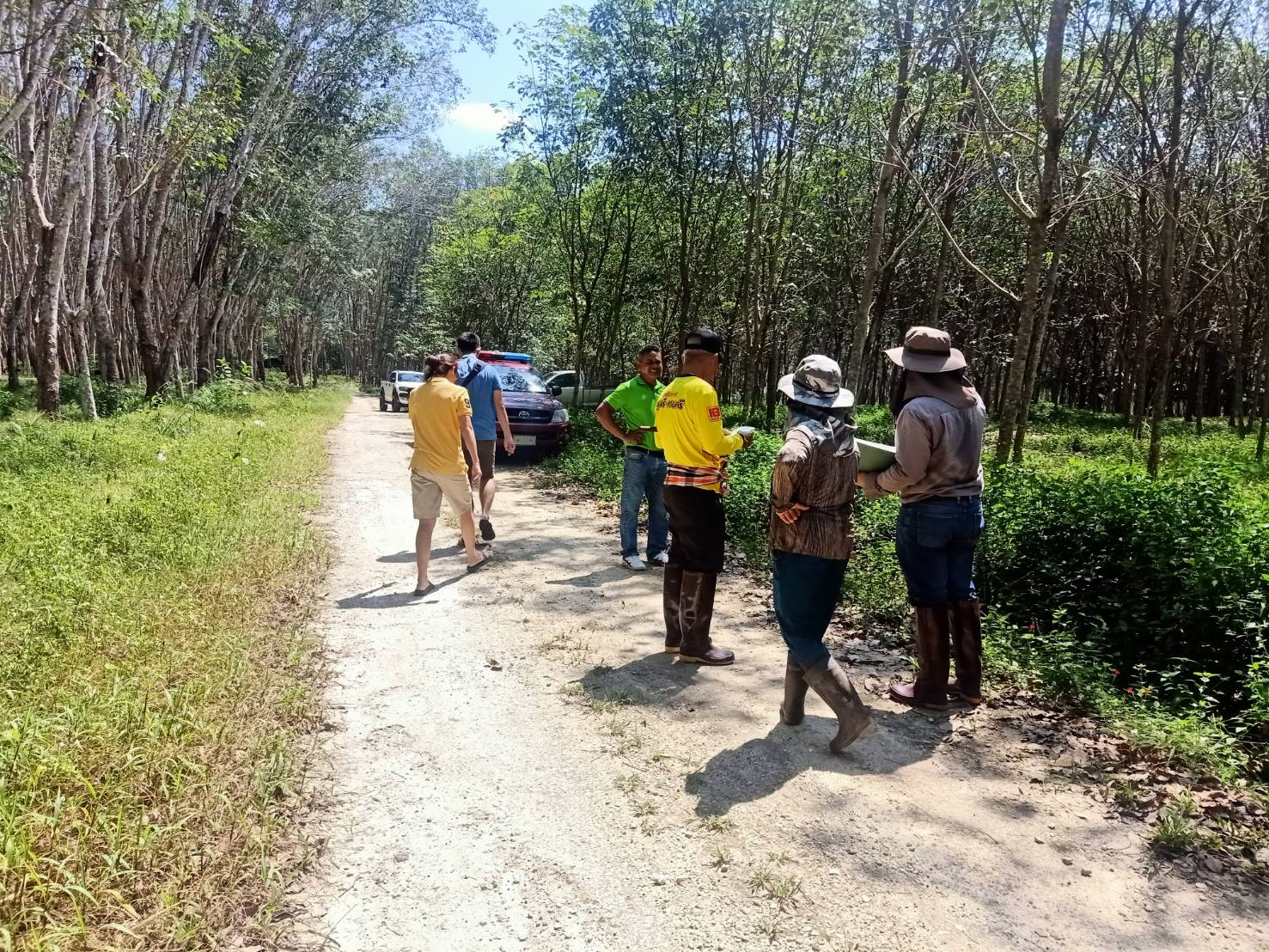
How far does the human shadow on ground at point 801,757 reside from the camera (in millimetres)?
3723

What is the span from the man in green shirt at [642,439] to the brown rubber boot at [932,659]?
9.13ft

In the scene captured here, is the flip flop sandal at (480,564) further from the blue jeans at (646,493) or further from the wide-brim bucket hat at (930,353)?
the wide-brim bucket hat at (930,353)

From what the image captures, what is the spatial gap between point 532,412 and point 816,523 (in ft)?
36.6

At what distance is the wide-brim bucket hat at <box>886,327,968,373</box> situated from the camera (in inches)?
173

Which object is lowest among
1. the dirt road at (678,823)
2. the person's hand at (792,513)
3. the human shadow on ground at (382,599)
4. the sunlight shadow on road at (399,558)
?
the dirt road at (678,823)

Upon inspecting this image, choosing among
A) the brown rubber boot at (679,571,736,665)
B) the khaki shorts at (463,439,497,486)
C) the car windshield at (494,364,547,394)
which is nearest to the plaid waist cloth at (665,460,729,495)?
the brown rubber boot at (679,571,736,665)

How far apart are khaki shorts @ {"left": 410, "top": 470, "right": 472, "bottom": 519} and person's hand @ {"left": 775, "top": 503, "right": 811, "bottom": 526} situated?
348cm

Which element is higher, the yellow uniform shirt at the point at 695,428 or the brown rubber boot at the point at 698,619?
the yellow uniform shirt at the point at 695,428

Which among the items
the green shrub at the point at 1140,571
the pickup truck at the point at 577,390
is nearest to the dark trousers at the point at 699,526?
the green shrub at the point at 1140,571

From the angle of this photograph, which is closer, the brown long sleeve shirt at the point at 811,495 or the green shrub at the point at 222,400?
the brown long sleeve shirt at the point at 811,495

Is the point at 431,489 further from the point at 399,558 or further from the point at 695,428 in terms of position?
the point at 695,428

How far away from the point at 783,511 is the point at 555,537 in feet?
17.6

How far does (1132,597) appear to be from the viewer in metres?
5.16

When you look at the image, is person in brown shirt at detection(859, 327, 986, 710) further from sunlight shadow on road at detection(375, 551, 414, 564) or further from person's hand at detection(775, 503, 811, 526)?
sunlight shadow on road at detection(375, 551, 414, 564)
